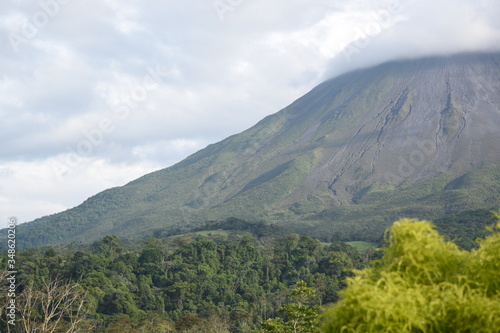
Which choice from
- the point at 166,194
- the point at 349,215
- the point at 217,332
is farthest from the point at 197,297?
the point at 166,194

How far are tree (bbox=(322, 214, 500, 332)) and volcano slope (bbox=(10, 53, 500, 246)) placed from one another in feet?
232

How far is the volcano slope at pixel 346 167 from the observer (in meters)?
96.2

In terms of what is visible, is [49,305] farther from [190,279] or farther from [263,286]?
[263,286]

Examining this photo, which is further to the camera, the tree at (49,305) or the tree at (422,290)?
the tree at (49,305)

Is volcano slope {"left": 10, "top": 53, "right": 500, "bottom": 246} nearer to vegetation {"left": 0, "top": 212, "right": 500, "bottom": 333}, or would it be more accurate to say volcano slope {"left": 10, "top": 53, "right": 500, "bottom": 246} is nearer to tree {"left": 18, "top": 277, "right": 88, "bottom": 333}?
vegetation {"left": 0, "top": 212, "right": 500, "bottom": 333}

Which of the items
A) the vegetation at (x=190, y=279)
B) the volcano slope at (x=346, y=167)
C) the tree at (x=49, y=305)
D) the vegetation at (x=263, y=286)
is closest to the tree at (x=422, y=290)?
the vegetation at (x=263, y=286)

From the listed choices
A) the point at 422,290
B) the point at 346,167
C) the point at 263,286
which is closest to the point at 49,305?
the point at 422,290

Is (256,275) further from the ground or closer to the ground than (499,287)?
closer to the ground

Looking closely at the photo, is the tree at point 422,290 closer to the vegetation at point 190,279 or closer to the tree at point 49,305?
the tree at point 49,305

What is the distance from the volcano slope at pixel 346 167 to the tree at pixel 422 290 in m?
70.8

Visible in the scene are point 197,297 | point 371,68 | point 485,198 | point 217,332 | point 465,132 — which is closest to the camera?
point 217,332

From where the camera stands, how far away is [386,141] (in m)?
125

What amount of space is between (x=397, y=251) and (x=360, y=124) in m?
132

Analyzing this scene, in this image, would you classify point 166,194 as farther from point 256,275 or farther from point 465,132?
point 256,275
